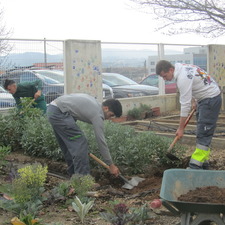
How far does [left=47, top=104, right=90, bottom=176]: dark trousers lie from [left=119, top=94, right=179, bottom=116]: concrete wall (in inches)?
308

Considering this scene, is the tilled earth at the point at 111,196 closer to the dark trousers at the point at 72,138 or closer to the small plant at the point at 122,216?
the small plant at the point at 122,216

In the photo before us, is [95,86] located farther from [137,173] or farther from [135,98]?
[137,173]

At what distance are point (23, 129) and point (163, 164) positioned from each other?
3.02m

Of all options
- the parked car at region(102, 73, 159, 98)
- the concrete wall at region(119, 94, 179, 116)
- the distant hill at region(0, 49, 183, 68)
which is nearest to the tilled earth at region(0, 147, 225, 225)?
the distant hill at region(0, 49, 183, 68)

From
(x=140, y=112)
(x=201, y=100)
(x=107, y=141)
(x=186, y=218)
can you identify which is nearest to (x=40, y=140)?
(x=107, y=141)

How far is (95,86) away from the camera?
13172 millimetres

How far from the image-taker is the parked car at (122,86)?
15109 millimetres

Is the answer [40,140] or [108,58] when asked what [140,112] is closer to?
[108,58]

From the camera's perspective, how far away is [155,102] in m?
15.3

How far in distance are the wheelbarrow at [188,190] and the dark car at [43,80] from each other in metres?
7.47

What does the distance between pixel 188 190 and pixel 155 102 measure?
10.7 metres

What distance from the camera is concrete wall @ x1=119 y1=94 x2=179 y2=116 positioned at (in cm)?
1419

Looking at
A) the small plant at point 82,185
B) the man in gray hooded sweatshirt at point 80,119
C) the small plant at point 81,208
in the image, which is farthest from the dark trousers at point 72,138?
the small plant at point 81,208

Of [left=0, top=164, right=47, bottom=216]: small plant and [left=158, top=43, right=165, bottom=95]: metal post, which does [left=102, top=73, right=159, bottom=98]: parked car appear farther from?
[left=0, top=164, right=47, bottom=216]: small plant
